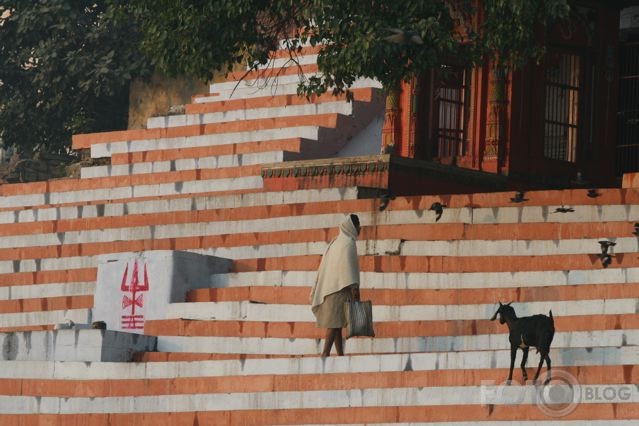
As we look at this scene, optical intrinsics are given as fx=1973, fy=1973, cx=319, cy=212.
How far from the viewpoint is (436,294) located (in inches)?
786

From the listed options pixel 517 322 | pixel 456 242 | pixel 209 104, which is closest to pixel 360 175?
pixel 456 242

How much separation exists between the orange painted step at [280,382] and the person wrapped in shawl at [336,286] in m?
0.57

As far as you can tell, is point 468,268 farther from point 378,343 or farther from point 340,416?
point 340,416

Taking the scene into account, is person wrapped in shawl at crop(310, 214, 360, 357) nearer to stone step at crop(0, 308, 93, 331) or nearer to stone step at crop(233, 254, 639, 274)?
stone step at crop(233, 254, 639, 274)

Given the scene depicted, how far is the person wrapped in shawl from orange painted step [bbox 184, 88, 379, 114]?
866 centimetres

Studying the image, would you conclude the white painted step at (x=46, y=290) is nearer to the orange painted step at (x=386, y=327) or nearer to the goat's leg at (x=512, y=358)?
the orange painted step at (x=386, y=327)

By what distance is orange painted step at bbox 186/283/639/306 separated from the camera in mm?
18891

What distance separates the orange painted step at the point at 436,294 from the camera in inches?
744

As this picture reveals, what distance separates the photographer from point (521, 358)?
1719cm

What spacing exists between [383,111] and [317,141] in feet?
4.41

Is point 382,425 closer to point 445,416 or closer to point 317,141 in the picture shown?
point 445,416

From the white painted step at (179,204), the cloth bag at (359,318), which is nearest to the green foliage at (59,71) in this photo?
the white painted step at (179,204)

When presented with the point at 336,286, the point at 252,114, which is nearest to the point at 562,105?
the point at 252,114

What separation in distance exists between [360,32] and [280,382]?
5386mm
